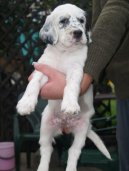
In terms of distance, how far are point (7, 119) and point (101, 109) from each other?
1.15 m

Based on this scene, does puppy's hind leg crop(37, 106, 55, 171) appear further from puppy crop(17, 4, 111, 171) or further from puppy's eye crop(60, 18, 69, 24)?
puppy's eye crop(60, 18, 69, 24)

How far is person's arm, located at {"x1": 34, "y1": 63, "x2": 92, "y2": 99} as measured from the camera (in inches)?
90.6

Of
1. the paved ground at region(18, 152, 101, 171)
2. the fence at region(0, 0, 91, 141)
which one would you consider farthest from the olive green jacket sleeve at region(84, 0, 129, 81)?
the fence at region(0, 0, 91, 141)

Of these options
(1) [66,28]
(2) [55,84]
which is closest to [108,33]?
(2) [55,84]

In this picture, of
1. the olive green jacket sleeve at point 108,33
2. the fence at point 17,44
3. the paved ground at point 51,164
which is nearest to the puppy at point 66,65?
the olive green jacket sleeve at point 108,33

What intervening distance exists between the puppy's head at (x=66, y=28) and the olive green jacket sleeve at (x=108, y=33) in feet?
0.91

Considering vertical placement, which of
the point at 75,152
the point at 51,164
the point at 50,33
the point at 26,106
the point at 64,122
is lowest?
the point at 51,164

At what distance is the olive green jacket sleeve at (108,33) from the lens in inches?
85.7

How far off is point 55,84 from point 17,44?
3.85m

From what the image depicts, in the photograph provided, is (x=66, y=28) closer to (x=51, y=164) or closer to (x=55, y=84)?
(x=55, y=84)

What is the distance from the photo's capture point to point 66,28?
2.59m

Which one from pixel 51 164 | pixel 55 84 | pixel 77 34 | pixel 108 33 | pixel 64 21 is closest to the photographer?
pixel 108 33

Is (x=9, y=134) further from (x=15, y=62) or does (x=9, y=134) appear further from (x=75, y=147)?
(x=75, y=147)

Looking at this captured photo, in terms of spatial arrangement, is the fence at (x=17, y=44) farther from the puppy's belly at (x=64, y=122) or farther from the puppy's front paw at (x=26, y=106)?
the puppy's front paw at (x=26, y=106)
